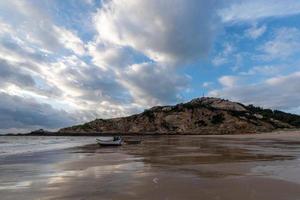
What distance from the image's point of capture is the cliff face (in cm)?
13800

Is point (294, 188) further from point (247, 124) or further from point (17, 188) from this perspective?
point (247, 124)

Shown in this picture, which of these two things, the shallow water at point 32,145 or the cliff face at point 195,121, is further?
the cliff face at point 195,121

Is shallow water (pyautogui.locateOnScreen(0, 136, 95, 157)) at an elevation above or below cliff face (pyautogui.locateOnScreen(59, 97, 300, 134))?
below

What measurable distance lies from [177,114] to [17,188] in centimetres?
14404

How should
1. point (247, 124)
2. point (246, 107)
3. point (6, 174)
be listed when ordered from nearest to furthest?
point (6, 174) < point (247, 124) < point (246, 107)

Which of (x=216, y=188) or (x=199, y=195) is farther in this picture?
(x=216, y=188)

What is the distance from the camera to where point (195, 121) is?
148500mm

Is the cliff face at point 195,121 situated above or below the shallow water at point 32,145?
above

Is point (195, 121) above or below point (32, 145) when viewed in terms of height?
above

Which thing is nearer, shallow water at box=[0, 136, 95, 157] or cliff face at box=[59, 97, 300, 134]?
shallow water at box=[0, 136, 95, 157]

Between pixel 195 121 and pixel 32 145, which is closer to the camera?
pixel 32 145

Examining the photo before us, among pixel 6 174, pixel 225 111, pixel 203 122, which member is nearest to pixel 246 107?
pixel 225 111

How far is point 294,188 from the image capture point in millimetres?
10570

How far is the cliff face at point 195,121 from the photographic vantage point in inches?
5433
